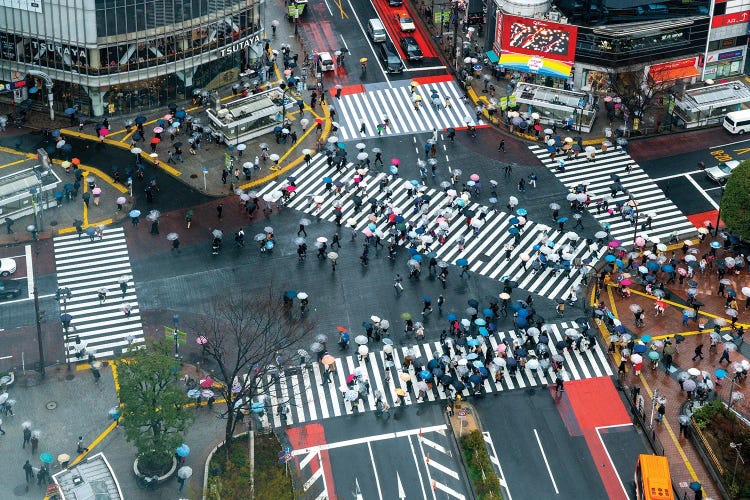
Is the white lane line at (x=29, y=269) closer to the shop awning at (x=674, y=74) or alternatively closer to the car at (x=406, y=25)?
the car at (x=406, y=25)

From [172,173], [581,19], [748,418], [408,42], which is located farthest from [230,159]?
[748,418]

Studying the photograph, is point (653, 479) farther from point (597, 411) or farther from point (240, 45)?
point (240, 45)

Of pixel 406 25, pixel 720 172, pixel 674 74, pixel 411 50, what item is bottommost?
pixel 720 172

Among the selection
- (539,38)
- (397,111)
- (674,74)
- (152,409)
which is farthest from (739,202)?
(152,409)

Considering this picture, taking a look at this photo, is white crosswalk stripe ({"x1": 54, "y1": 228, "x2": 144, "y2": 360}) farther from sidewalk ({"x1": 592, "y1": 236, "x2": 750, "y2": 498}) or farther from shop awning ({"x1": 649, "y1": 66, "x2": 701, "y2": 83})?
shop awning ({"x1": 649, "y1": 66, "x2": 701, "y2": 83})

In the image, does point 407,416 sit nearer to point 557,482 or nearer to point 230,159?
point 557,482

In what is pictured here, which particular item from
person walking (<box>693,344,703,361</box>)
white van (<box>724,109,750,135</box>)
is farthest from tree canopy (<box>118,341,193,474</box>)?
white van (<box>724,109,750,135</box>)
